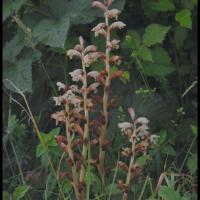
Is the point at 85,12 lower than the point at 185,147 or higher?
higher

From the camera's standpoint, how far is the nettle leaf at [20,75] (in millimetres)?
2326

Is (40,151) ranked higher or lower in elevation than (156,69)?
lower

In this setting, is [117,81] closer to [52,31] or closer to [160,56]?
[160,56]

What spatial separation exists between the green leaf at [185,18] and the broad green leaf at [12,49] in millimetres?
656

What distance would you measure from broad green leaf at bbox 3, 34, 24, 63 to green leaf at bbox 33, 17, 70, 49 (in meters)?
0.16

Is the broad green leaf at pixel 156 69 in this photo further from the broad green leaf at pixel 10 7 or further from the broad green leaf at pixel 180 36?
the broad green leaf at pixel 10 7

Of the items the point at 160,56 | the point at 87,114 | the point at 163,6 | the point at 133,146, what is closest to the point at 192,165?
the point at 133,146

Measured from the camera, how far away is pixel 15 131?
8.47 feet

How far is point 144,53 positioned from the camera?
7.90 ft

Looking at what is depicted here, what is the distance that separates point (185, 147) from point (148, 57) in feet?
1.71

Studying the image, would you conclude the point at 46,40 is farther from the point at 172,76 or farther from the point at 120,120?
the point at 172,76

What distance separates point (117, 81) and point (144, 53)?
31cm

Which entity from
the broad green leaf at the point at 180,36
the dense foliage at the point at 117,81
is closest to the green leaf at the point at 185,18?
the dense foliage at the point at 117,81

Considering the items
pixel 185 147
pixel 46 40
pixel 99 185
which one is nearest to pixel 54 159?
pixel 99 185
